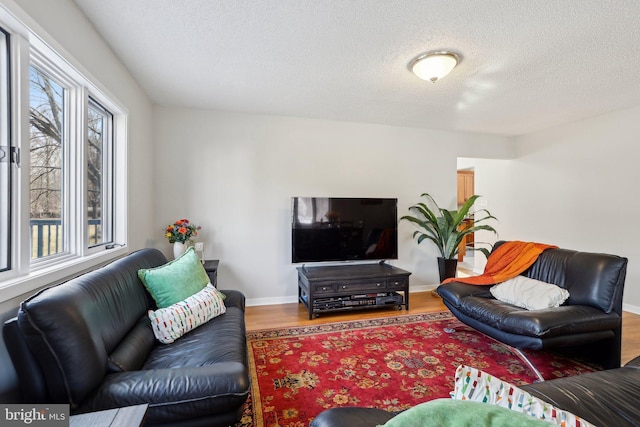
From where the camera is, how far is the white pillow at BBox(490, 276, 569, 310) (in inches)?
91.0

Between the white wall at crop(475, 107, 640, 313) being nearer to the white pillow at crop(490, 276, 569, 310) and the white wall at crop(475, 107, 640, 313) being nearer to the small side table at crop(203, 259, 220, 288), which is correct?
the white pillow at crop(490, 276, 569, 310)

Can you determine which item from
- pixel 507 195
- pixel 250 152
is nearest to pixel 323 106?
pixel 250 152

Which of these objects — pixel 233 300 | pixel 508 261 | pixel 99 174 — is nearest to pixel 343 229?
pixel 233 300

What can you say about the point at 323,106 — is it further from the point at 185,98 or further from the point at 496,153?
the point at 496,153

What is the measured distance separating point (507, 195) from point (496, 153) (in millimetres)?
791

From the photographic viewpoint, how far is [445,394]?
188 cm

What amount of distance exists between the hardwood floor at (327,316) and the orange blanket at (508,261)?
0.85 meters

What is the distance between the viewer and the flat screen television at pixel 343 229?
136 inches

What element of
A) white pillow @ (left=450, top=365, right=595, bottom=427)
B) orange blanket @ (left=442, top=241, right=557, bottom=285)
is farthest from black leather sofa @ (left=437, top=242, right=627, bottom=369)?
white pillow @ (left=450, top=365, right=595, bottom=427)

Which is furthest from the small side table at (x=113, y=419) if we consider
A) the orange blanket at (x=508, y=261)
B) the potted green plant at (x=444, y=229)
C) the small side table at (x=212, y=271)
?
the potted green plant at (x=444, y=229)

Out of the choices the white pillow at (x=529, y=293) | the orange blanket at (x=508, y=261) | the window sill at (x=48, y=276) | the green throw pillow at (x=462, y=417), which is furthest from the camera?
the orange blanket at (x=508, y=261)

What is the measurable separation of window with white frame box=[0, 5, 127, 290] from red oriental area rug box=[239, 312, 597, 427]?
4.83 ft

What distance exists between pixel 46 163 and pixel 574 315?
358 centimetres

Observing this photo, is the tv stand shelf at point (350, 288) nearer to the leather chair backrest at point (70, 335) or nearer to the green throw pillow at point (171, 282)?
the green throw pillow at point (171, 282)
